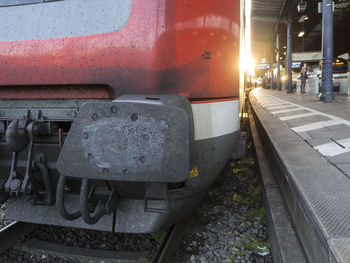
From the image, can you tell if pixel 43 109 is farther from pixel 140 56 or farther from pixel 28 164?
pixel 140 56

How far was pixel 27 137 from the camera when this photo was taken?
1957 mm

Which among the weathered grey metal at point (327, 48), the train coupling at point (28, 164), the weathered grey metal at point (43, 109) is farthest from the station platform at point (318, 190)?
the weathered grey metal at point (327, 48)

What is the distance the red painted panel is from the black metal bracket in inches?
22.1

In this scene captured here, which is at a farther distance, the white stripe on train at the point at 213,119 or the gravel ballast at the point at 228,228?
the gravel ballast at the point at 228,228

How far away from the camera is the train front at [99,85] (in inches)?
77.0

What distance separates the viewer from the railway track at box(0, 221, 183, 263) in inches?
93.7

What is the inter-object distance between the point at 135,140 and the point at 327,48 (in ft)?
35.6

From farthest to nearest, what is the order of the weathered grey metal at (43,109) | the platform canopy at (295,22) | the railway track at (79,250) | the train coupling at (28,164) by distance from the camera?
the platform canopy at (295,22), the railway track at (79,250), the weathered grey metal at (43,109), the train coupling at (28,164)

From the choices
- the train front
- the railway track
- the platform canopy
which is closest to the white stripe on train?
the train front

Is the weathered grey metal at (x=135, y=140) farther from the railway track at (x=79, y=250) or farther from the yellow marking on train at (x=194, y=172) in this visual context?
the railway track at (x=79, y=250)

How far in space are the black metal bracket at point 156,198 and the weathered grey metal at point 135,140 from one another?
0.34 meters

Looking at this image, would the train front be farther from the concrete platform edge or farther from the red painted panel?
the concrete platform edge

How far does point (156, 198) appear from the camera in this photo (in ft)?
6.61

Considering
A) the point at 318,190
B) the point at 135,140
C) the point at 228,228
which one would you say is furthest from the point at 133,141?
the point at 228,228
